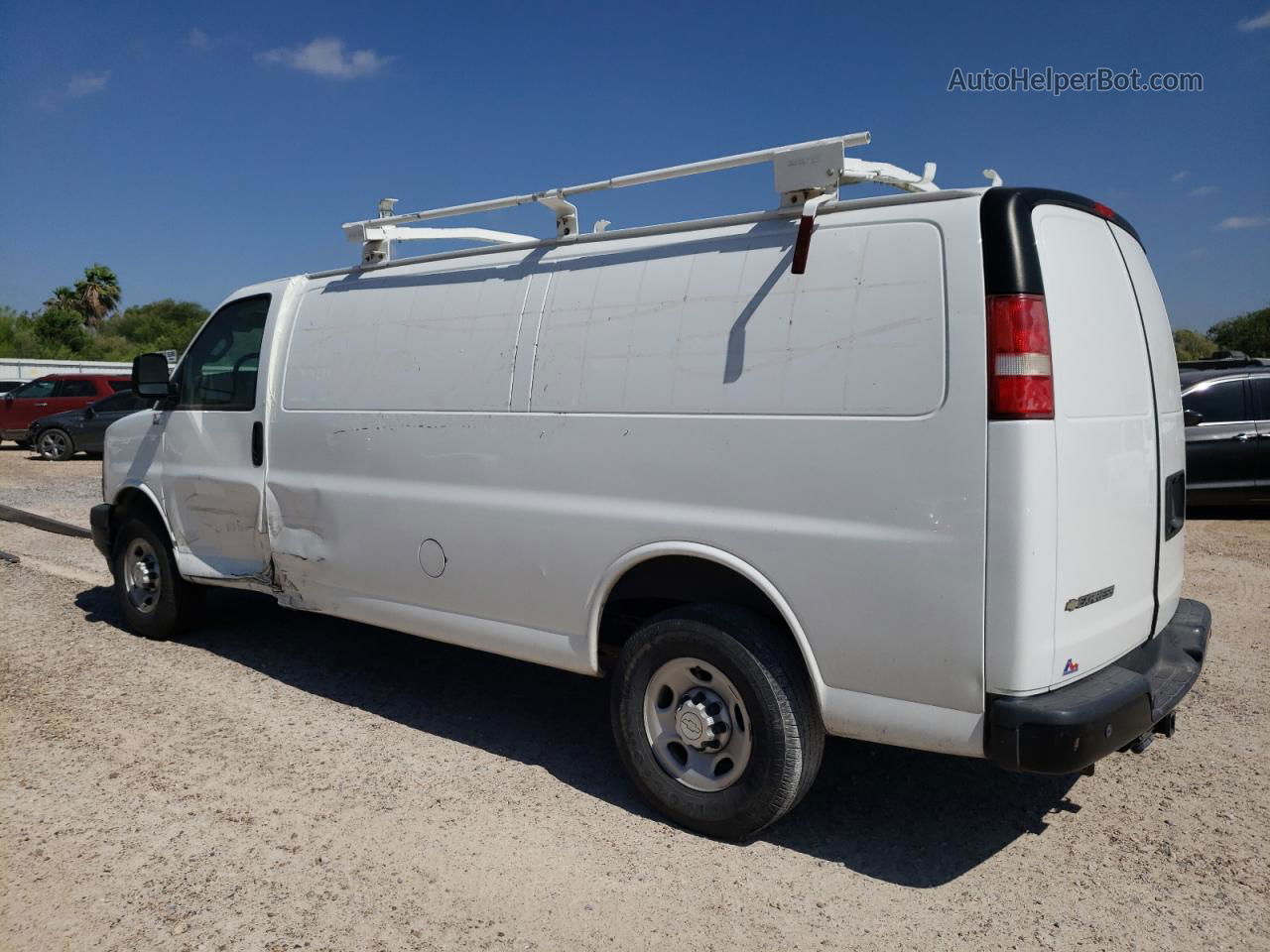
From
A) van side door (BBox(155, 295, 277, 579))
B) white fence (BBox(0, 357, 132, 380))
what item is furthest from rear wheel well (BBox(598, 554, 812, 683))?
white fence (BBox(0, 357, 132, 380))

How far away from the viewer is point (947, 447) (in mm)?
3104

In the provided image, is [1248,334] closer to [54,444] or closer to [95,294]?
[54,444]

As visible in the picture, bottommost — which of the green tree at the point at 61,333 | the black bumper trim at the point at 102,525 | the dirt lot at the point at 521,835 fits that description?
the dirt lot at the point at 521,835

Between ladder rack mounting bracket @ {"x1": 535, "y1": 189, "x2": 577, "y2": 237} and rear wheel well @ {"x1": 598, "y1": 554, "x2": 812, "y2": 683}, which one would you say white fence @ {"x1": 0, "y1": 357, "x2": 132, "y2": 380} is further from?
rear wheel well @ {"x1": 598, "y1": 554, "x2": 812, "y2": 683}

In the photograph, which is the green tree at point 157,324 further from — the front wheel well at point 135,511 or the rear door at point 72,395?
the front wheel well at point 135,511

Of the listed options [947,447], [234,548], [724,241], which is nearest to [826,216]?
[724,241]

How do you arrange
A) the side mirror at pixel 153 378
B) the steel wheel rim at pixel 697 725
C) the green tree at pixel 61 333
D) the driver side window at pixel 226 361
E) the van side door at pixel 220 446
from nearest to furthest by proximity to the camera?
the steel wheel rim at pixel 697 725, the van side door at pixel 220 446, the driver side window at pixel 226 361, the side mirror at pixel 153 378, the green tree at pixel 61 333

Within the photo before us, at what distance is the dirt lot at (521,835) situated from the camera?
3.16m

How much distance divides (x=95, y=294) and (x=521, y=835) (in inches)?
2705

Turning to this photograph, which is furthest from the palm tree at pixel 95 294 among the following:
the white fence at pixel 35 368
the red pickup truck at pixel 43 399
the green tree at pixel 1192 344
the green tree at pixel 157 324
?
the green tree at pixel 1192 344

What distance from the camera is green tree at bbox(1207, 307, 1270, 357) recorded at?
3700cm

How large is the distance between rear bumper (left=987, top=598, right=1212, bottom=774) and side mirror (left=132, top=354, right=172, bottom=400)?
5.24m

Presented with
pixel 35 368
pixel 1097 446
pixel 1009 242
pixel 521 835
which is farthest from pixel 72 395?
pixel 1097 446

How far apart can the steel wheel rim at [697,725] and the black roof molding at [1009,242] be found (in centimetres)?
169
